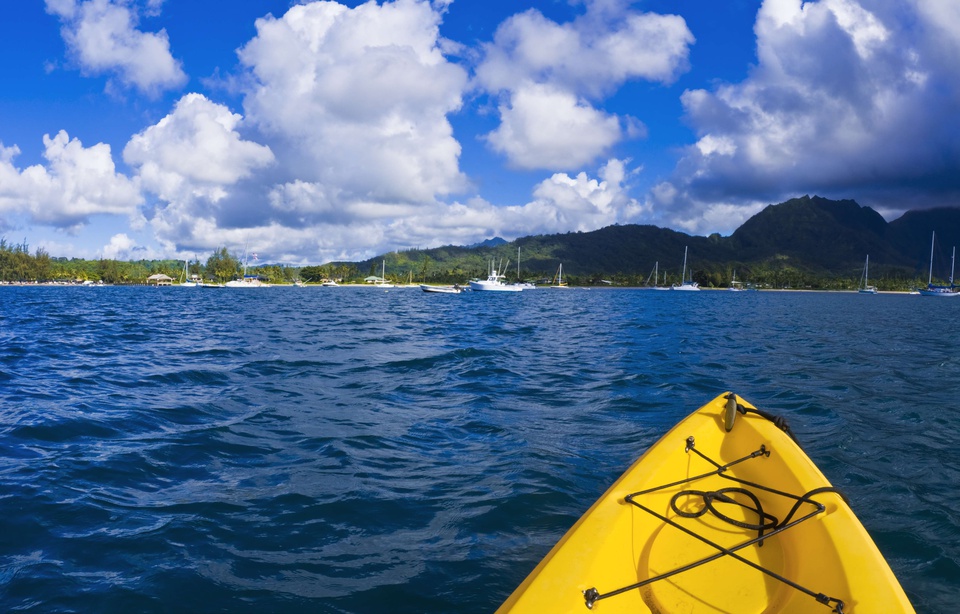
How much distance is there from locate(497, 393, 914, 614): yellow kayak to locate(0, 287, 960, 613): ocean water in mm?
1430

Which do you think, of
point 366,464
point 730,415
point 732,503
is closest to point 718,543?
point 732,503

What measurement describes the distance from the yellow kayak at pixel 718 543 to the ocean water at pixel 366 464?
1.43 m

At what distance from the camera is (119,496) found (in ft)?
23.9

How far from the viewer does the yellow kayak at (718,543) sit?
12.6ft

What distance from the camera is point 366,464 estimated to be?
8727mm

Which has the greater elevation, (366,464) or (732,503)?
(732,503)

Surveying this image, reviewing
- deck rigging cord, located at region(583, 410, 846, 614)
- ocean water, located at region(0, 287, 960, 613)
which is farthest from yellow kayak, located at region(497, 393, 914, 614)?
ocean water, located at region(0, 287, 960, 613)

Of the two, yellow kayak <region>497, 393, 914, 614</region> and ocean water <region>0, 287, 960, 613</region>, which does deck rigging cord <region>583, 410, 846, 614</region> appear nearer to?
yellow kayak <region>497, 393, 914, 614</region>

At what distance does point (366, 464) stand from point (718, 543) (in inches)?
211

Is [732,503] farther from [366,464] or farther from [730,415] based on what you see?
[366,464]

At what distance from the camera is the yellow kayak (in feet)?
12.6

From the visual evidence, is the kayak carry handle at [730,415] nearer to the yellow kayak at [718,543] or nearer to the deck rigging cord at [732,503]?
the yellow kayak at [718,543]

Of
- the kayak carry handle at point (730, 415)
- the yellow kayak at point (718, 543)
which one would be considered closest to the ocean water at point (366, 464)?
the yellow kayak at point (718, 543)

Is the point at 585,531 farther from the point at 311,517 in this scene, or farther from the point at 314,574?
the point at 311,517
